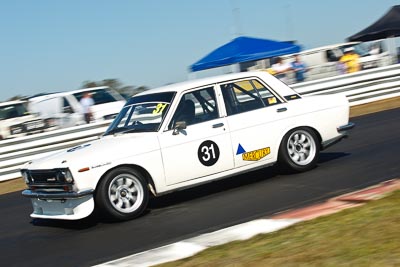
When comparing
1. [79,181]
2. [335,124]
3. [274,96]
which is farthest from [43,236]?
[335,124]

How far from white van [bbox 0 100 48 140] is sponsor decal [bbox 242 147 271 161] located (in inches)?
430

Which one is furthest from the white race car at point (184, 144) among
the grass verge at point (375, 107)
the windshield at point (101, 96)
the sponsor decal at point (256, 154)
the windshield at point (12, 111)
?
the windshield at point (12, 111)

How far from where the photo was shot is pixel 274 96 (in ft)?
29.7

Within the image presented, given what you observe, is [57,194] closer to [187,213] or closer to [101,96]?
[187,213]

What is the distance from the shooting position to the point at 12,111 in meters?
21.0

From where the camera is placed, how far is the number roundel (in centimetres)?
819

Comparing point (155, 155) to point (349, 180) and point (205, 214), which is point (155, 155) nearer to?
point (205, 214)

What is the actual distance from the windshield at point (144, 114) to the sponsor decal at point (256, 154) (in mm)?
1233

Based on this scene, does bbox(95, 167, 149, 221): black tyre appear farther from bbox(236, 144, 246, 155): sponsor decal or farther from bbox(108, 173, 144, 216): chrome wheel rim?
bbox(236, 144, 246, 155): sponsor decal

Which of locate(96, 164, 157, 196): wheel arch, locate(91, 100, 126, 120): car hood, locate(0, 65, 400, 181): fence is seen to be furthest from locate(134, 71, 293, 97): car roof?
locate(91, 100, 126, 120): car hood

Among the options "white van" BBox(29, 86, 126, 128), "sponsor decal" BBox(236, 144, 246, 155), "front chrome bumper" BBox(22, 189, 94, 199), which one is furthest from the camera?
"white van" BBox(29, 86, 126, 128)

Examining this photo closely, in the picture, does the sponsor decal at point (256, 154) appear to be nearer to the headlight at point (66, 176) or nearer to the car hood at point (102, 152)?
the car hood at point (102, 152)

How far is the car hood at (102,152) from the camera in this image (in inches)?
294

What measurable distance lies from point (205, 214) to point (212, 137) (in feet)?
3.80
